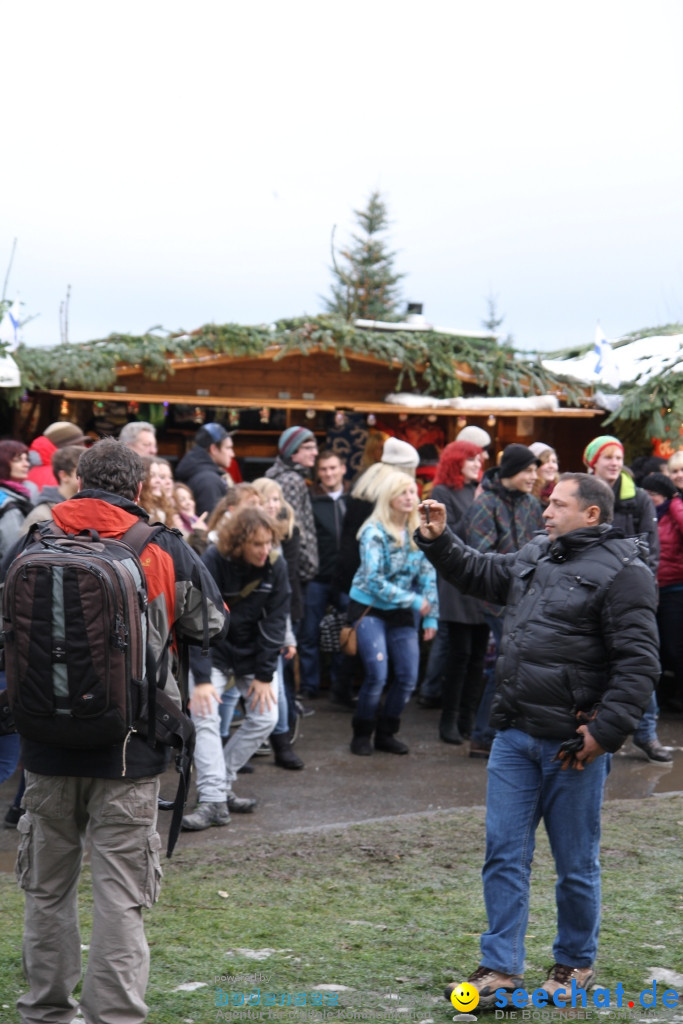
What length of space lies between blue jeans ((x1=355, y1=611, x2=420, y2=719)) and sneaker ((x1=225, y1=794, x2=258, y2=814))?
1475 millimetres

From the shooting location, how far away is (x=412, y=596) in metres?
7.86

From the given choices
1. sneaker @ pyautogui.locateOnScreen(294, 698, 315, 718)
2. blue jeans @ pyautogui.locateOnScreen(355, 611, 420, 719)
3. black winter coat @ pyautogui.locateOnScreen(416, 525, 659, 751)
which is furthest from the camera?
sneaker @ pyautogui.locateOnScreen(294, 698, 315, 718)

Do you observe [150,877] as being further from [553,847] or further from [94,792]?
[553,847]

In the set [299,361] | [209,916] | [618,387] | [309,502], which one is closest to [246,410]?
[299,361]

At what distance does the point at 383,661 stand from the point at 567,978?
3.81 m

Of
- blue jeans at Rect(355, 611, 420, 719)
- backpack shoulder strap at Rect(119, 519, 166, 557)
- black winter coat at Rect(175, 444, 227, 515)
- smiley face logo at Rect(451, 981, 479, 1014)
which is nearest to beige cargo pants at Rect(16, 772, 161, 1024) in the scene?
backpack shoulder strap at Rect(119, 519, 166, 557)

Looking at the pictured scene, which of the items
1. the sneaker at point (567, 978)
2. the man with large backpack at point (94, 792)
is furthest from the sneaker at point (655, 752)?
the man with large backpack at point (94, 792)

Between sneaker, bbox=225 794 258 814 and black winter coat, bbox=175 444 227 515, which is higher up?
black winter coat, bbox=175 444 227 515

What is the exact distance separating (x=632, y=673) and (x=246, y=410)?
8679mm

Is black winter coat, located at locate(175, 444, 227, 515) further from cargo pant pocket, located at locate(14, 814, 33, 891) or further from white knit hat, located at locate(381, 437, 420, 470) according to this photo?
cargo pant pocket, located at locate(14, 814, 33, 891)

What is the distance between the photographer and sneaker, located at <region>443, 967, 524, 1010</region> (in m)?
4.03

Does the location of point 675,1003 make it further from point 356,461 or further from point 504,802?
point 356,461

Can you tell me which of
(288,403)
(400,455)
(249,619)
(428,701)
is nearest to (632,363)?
(288,403)

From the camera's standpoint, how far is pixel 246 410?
12.2 metres
